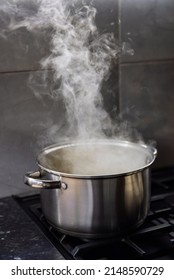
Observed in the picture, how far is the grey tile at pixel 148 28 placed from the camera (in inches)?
42.2

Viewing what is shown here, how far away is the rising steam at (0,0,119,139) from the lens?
38.1 inches

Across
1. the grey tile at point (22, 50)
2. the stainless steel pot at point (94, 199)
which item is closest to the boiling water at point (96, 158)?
the stainless steel pot at point (94, 199)

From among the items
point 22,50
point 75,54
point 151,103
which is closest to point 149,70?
point 151,103

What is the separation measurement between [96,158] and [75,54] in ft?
0.85

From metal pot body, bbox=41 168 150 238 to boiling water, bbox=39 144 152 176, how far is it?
0.43 feet

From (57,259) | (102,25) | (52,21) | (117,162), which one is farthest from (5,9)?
(57,259)

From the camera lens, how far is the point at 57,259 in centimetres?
77

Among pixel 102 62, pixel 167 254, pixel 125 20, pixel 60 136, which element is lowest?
pixel 167 254

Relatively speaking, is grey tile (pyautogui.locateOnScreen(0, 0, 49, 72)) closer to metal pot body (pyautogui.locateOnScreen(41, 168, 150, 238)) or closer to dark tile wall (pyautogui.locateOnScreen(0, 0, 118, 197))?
Answer: dark tile wall (pyautogui.locateOnScreen(0, 0, 118, 197))

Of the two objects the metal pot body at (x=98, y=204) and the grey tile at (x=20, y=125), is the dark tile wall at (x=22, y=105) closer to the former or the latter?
the grey tile at (x=20, y=125)

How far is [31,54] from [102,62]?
7.3 inches

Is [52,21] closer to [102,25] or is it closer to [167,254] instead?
[102,25]

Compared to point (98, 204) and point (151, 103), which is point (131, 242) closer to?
point (98, 204)
